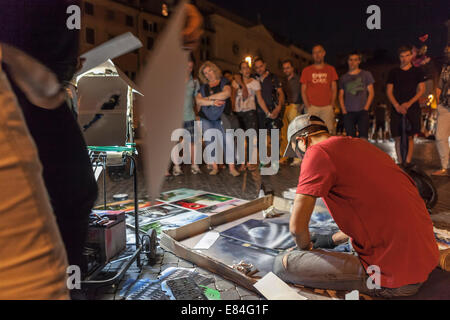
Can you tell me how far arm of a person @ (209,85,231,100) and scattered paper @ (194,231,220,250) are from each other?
3.22 meters

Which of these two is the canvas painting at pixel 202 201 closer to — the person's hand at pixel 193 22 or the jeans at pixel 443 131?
the person's hand at pixel 193 22

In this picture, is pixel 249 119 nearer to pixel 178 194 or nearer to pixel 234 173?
pixel 234 173

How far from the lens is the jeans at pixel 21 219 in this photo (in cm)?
60

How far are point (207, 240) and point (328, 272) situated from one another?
1157mm

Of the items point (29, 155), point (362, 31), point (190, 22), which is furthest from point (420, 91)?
point (29, 155)

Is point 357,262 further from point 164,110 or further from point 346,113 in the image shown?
point 164,110

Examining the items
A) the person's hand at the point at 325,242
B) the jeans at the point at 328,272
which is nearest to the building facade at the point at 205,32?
the person's hand at the point at 325,242

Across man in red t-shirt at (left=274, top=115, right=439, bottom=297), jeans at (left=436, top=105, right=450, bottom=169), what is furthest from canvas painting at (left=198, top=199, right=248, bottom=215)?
jeans at (left=436, top=105, right=450, bottom=169)

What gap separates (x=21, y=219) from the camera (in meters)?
0.62

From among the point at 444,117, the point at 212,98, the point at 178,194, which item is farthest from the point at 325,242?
the point at 444,117

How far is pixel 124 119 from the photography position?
7.19ft

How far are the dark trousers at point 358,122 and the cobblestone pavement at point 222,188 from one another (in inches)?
51.7

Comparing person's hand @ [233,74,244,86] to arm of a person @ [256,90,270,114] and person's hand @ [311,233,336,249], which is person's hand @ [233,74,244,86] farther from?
person's hand @ [311,233,336,249]
